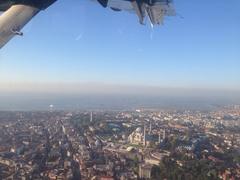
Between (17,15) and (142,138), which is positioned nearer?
(17,15)

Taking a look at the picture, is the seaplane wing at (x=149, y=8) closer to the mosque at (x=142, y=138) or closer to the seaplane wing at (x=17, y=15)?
the seaplane wing at (x=17, y=15)

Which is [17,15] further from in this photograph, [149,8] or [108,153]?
[108,153]

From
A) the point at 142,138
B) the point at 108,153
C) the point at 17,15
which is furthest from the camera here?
the point at 142,138

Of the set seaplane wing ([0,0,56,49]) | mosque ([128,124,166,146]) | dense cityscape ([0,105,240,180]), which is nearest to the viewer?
seaplane wing ([0,0,56,49])

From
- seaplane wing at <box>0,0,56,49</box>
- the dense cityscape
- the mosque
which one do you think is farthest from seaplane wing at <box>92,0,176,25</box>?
the mosque

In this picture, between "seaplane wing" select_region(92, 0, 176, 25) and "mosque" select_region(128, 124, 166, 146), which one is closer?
"seaplane wing" select_region(92, 0, 176, 25)

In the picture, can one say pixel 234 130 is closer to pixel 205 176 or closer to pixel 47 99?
pixel 205 176

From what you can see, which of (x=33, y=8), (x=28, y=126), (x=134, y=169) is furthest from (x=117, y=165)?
(x=33, y=8)

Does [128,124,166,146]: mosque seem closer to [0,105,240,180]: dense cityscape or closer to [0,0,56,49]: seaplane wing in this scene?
[0,105,240,180]: dense cityscape

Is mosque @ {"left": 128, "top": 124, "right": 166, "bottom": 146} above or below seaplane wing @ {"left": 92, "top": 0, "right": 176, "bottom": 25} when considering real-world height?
below

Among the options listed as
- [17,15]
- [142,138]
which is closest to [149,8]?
→ [17,15]
